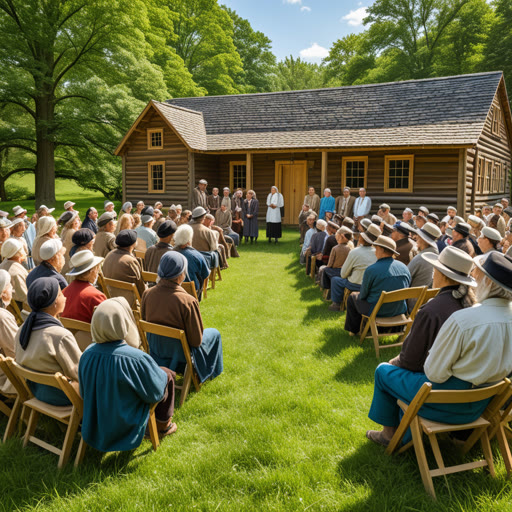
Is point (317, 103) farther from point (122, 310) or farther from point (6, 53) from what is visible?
point (122, 310)

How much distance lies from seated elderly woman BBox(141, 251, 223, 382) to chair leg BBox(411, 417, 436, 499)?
7.80 ft

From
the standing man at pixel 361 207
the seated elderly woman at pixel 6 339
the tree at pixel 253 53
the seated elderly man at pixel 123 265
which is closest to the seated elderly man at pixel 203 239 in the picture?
the seated elderly man at pixel 123 265

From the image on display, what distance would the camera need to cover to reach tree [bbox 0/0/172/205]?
23.2m

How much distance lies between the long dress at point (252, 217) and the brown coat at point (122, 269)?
402 inches

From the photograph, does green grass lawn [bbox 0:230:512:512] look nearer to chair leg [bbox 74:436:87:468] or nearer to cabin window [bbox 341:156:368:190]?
chair leg [bbox 74:436:87:468]

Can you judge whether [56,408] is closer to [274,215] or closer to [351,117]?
[274,215]

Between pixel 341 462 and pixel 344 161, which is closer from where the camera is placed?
pixel 341 462

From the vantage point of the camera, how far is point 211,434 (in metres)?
4.37

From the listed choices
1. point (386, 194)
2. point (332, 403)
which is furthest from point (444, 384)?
point (386, 194)

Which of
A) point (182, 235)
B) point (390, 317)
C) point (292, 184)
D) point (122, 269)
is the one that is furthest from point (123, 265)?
point (292, 184)

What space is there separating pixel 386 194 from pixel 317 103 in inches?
251

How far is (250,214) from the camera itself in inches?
672

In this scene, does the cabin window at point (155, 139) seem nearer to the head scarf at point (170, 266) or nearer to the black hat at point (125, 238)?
the black hat at point (125, 238)

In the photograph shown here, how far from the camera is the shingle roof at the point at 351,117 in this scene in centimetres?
1859
